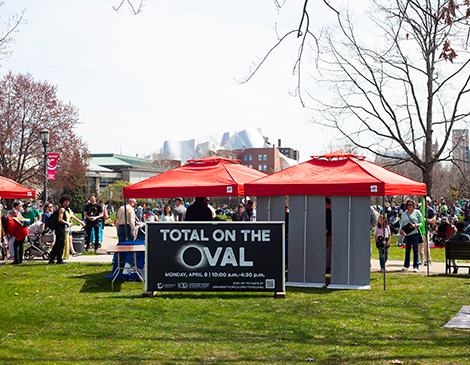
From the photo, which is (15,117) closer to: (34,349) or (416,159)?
(416,159)

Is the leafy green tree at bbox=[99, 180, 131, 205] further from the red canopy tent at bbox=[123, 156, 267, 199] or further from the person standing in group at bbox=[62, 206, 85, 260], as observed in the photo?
the red canopy tent at bbox=[123, 156, 267, 199]

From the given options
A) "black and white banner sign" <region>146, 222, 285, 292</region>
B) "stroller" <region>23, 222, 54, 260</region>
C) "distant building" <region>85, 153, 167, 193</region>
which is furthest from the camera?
"distant building" <region>85, 153, 167, 193</region>

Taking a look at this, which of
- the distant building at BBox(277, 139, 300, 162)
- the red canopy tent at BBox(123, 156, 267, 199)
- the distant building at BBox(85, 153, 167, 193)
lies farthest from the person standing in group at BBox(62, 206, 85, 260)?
the distant building at BBox(277, 139, 300, 162)

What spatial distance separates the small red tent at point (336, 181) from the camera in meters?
10.2

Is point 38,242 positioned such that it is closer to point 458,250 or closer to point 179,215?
point 179,215

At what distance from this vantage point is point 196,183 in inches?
447

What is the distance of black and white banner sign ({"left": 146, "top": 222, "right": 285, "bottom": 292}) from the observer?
926cm

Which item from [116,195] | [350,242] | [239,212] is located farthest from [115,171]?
[350,242]

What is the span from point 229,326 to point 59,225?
8258 millimetres

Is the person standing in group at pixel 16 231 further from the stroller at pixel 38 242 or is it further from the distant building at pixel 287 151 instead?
the distant building at pixel 287 151

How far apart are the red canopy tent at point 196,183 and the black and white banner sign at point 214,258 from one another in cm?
178

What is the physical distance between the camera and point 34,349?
591 centimetres

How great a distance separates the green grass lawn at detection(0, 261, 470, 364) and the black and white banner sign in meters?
0.29

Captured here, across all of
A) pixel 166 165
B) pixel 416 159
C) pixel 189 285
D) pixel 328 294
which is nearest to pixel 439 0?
pixel 416 159
